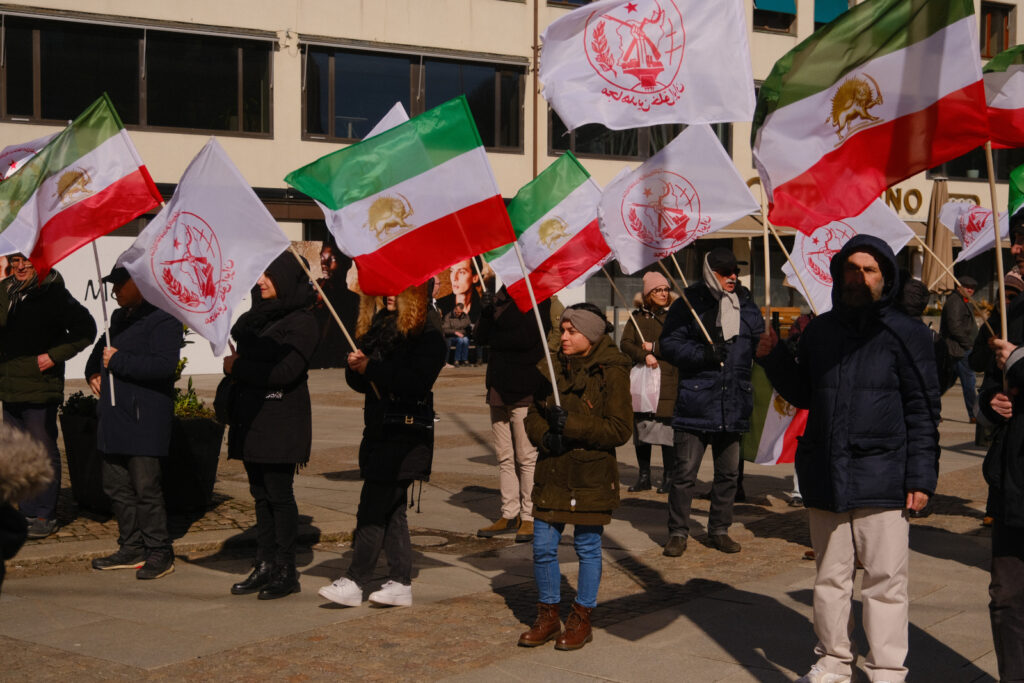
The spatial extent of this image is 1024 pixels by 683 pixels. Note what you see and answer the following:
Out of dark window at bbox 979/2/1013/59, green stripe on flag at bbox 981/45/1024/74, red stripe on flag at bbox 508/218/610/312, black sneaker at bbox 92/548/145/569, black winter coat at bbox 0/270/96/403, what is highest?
dark window at bbox 979/2/1013/59

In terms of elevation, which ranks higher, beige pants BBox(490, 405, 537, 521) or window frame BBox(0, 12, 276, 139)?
window frame BBox(0, 12, 276, 139)

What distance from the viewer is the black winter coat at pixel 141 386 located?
7403mm

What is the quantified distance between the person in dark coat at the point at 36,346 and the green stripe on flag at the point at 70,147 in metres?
0.64

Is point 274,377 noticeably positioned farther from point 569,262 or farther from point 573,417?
point 569,262

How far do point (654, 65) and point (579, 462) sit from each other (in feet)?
7.98

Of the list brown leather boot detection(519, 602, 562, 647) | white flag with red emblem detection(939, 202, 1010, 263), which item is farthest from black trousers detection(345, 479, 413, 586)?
white flag with red emblem detection(939, 202, 1010, 263)

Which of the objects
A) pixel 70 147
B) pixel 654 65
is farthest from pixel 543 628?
pixel 70 147

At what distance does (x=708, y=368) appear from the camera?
8.23 metres

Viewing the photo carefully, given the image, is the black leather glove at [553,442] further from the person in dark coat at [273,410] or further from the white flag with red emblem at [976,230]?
the white flag with red emblem at [976,230]

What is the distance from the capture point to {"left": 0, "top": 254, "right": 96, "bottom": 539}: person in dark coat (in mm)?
8383

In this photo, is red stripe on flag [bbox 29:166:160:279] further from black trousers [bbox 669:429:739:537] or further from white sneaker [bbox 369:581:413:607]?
black trousers [bbox 669:429:739:537]

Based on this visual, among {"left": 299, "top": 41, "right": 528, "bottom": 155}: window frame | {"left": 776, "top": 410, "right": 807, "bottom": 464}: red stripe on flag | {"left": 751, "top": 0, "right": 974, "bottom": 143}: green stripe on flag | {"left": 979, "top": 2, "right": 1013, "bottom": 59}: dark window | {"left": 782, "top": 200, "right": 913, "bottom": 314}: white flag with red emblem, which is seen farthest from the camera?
{"left": 979, "top": 2, "right": 1013, "bottom": 59}: dark window

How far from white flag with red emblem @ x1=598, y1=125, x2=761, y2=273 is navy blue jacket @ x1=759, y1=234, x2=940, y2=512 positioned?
2.81 meters

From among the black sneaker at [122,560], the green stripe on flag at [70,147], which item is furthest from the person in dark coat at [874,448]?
the green stripe on flag at [70,147]
